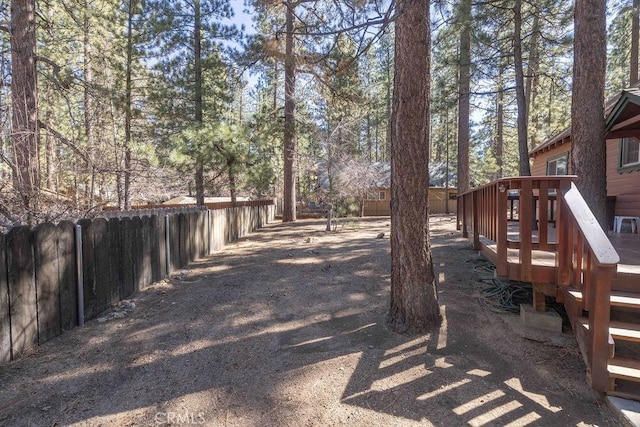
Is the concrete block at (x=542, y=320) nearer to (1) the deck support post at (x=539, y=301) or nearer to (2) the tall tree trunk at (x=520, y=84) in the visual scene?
(1) the deck support post at (x=539, y=301)

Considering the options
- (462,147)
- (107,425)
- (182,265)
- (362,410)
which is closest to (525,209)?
(362,410)

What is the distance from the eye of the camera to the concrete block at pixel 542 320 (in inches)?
130

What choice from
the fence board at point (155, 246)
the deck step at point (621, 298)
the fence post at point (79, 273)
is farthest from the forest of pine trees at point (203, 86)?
the deck step at point (621, 298)

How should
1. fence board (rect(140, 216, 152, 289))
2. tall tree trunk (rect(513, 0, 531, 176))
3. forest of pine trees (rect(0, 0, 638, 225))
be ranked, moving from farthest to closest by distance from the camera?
tall tree trunk (rect(513, 0, 531, 176)), forest of pine trees (rect(0, 0, 638, 225)), fence board (rect(140, 216, 152, 289))

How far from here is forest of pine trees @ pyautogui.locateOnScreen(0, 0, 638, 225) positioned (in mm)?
5707

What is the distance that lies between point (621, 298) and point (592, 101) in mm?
3344

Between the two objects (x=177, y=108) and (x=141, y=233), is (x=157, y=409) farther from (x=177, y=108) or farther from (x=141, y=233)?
(x=177, y=108)

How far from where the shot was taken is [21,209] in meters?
4.85

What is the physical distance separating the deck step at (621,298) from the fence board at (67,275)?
15.9ft

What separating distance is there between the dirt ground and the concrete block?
13 centimetres

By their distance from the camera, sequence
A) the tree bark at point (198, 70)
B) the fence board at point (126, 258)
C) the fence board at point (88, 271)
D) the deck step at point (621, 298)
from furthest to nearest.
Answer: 1. the tree bark at point (198, 70)
2. the fence board at point (126, 258)
3. the fence board at point (88, 271)
4. the deck step at point (621, 298)

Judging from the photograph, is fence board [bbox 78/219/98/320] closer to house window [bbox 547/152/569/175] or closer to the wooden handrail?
the wooden handrail

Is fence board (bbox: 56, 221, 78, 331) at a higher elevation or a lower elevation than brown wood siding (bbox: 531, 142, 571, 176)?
lower

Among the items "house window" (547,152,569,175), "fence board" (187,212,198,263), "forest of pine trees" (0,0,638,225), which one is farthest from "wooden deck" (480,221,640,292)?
"house window" (547,152,569,175)
